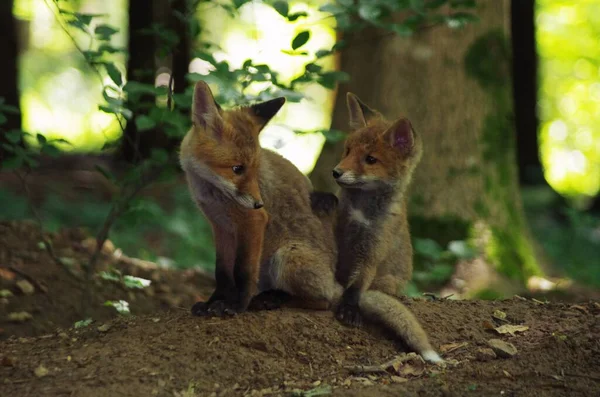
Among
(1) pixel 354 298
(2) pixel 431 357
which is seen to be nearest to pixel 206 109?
(1) pixel 354 298

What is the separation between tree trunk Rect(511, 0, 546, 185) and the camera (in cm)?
1534

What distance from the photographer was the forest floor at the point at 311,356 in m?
3.70

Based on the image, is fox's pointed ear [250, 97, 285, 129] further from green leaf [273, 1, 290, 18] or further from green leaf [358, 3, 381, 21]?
green leaf [358, 3, 381, 21]

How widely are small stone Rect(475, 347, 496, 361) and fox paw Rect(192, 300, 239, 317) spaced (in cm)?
153

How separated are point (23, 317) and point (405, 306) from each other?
319cm

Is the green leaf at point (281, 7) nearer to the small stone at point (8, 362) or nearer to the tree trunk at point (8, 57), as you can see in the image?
the small stone at point (8, 362)

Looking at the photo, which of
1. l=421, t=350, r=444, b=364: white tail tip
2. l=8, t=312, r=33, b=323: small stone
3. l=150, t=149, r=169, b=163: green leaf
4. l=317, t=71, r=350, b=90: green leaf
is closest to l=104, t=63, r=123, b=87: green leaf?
l=150, t=149, r=169, b=163: green leaf

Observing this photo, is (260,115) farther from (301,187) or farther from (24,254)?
(24,254)

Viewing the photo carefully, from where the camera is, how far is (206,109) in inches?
172

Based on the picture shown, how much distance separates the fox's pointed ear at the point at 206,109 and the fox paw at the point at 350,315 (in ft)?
4.70

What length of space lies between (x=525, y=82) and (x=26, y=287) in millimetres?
12608

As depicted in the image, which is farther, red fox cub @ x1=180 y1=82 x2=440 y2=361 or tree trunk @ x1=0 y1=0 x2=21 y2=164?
tree trunk @ x1=0 y1=0 x2=21 y2=164

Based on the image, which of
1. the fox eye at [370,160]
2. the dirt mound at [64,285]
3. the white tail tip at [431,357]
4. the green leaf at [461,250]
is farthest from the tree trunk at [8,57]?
the white tail tip at [431,357]

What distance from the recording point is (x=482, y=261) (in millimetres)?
7598
